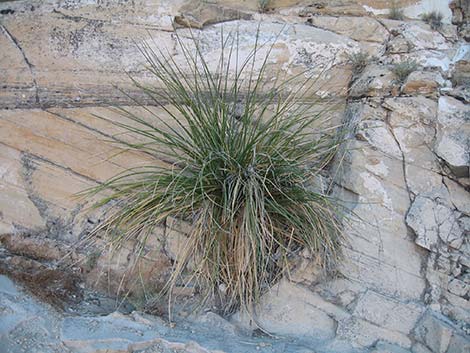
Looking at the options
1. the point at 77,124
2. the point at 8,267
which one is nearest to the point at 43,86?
the point at 77,124

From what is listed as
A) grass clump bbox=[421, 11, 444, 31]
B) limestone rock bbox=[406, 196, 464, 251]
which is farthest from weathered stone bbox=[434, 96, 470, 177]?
grass clump bbox=[421, 11, 444, 31]

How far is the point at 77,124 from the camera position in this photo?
3.94 m

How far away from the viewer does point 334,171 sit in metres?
3.92

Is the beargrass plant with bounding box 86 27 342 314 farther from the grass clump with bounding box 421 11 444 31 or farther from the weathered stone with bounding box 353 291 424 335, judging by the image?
the grass clump with bounding box 421 11 444 31

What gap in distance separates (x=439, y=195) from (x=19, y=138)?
8.17ft

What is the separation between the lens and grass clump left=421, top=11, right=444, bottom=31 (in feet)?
15.1

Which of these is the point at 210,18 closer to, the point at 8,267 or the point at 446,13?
the point at 446,13

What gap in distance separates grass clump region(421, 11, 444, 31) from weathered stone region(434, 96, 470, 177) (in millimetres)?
949

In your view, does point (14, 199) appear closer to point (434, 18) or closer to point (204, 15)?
point (204, 15)

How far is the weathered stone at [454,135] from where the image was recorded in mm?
3652

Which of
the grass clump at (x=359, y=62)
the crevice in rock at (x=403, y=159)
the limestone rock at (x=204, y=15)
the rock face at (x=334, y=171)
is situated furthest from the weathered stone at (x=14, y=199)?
the grass clump at (x=359, y=62)

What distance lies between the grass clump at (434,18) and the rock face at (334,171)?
5 cm

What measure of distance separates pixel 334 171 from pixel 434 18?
5.12ft

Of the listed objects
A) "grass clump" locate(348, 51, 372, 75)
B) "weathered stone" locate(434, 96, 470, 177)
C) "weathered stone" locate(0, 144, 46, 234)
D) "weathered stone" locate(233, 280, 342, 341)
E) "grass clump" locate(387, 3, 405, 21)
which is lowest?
"weathered stone" locate(233, 280, 342, 341)
